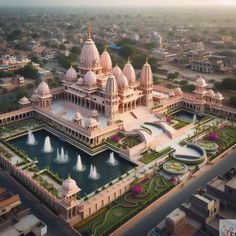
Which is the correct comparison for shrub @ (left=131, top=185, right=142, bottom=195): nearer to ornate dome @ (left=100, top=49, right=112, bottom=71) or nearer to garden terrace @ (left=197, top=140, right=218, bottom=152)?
garden terrace @ (left=197, top=140, right=218, bottom=152)

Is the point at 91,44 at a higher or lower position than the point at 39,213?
higher

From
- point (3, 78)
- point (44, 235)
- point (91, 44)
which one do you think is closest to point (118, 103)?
point (91, 44)

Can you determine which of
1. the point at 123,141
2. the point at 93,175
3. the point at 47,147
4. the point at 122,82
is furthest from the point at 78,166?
the point at 122,82

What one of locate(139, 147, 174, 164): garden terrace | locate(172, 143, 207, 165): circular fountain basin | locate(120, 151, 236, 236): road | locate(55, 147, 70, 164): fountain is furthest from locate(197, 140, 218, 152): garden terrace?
locate(55, 147, 70, 164): fountain

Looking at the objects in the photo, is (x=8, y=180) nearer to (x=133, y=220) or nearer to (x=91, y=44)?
(x=133, y=220)

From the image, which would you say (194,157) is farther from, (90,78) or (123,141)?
(90,78)

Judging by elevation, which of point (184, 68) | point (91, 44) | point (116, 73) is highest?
point (91, 44)

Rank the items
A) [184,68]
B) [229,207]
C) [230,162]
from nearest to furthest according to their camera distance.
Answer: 1. [229,207]
2. [230,162]
3. [184,68]
